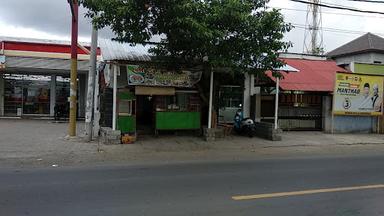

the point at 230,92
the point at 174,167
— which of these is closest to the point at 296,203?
the point at 174,167

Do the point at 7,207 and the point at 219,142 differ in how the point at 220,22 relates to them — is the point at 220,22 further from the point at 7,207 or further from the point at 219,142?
the point at 7,207

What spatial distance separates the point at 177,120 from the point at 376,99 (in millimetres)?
10342

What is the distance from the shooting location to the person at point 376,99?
22047mm

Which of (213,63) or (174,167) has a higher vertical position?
(213,63)

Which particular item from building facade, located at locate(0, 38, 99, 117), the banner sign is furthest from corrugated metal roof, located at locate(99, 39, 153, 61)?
building facade, located at locate(0, 38, 99, 117)

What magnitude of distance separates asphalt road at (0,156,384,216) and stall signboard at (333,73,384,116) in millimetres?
9602

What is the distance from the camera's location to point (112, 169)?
10.7 metres

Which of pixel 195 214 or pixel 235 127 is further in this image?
pixel 235 127

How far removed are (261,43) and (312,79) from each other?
25.4 feet

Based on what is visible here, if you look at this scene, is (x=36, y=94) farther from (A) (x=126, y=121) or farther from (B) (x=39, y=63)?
(A) (x=126, y=121)

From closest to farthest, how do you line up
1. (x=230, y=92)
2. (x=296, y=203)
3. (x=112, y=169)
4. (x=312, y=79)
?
(x=296, y=203) < (x=112, y=169) < (x=230, y=92) < (x=312, y=79)

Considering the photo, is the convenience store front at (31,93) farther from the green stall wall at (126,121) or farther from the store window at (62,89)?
the green stall wall at (126,121)

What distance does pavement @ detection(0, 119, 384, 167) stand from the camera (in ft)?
41.7

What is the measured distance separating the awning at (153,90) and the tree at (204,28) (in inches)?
64.8
